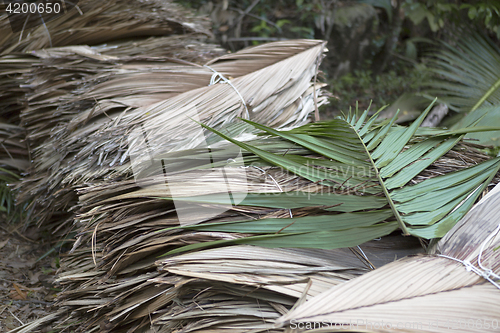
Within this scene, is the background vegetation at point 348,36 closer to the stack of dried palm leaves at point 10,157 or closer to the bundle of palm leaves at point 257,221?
the stack of dried palm leaves at point 10,157

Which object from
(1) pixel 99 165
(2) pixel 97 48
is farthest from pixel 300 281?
(2) pixel 97 48

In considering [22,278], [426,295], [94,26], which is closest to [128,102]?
[94,26]

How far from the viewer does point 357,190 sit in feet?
2.81

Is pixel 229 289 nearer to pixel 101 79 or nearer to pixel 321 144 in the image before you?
pixel 321 144

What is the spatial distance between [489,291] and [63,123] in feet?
4.53

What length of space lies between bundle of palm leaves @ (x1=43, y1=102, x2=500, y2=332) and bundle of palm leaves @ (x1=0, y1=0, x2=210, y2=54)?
1.06 metres

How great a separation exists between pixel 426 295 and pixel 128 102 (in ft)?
3.66

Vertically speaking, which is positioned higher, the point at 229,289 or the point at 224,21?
the point at 224,21

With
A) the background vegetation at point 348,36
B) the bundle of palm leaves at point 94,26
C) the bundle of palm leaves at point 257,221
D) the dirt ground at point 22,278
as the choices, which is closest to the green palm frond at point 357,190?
the bundle of palm leaves at point 257,221

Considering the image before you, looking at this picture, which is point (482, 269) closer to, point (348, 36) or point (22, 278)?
point (22, 278)

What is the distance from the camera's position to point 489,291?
638mm

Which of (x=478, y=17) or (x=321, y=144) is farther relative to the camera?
(x=478, y=17)

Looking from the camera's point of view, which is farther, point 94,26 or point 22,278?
point 94,26

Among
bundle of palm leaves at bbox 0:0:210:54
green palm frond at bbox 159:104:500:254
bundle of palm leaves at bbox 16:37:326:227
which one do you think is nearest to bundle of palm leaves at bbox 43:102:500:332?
green palm frond at bbox 159:104:500:254
